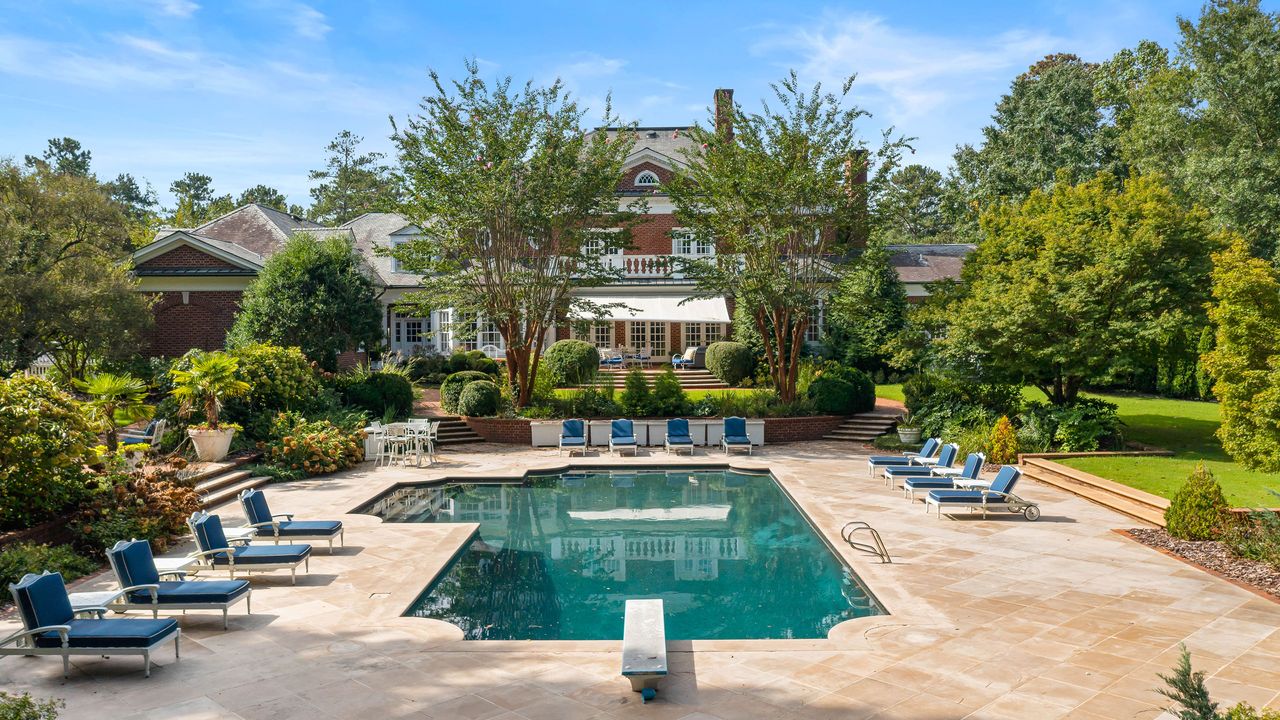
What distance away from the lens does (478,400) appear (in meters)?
25.8

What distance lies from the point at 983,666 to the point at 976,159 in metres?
40.7

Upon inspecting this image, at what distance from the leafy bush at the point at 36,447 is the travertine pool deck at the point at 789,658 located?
67.7 inches

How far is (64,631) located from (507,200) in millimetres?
18366

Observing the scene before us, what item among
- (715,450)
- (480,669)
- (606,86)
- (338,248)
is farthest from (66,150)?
(480,669)

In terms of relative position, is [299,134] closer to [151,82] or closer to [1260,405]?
[151,82]

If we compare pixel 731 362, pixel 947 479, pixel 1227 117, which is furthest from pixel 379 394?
pixel 1227 117

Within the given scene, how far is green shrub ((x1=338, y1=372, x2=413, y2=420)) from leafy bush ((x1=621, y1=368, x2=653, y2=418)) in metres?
6.93

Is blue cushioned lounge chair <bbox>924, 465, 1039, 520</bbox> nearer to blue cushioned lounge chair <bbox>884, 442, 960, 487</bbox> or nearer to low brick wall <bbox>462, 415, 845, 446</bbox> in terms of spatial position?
blue cushioned lounge chair <bbox>884, 442, 960, 487</bbox>

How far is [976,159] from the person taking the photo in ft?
143

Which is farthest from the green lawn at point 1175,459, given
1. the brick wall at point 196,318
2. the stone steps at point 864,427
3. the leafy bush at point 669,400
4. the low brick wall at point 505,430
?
the brick wall at point 196,318

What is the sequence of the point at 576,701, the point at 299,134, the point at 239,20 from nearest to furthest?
the point at 576,701 < the point at 239,20 < the point at 299,134

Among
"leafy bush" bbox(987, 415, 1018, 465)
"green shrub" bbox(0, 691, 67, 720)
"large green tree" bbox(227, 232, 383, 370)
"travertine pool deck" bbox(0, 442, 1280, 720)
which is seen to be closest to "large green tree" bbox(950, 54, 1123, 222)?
"leafy bush" bbox(987, 415, 1018, 465)

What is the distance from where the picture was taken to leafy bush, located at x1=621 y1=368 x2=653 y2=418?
85.9 feet

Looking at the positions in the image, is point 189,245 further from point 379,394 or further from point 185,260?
point 379,394
